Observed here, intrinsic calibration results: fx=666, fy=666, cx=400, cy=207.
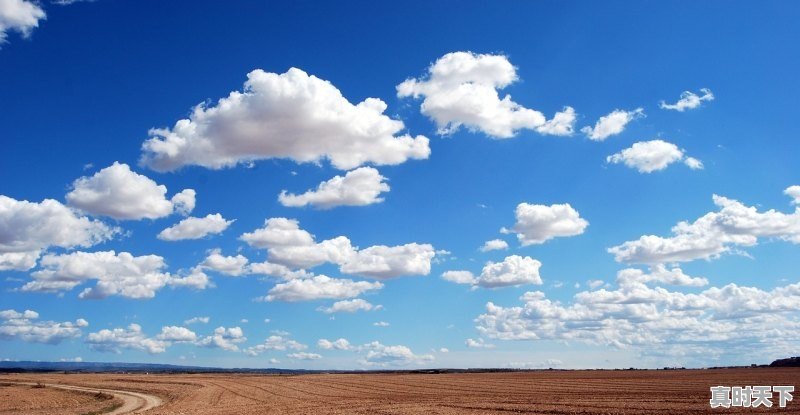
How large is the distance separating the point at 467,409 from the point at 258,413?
45.3 ft

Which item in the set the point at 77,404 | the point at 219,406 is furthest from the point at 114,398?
the point at 219,406

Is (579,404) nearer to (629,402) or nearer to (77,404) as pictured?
(629,402)

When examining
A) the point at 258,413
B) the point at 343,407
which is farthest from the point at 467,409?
the point at 258,413

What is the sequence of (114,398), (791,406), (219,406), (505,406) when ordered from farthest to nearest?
(114,398)
(219,406)
(505,406)
(791,406)

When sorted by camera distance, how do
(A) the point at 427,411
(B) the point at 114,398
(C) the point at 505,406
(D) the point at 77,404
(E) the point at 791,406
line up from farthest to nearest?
(B) the point at 114,398, (D) the point at 77,404, (C) the point at 505,406, (A) the point at 427,411, (E) the point at 791,406

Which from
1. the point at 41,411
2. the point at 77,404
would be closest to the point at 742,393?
the point at 41,411

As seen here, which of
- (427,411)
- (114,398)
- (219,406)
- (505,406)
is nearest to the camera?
(427,411)

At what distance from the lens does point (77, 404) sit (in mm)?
63031

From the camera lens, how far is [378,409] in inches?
1740

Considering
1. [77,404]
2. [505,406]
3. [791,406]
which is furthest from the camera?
[77,404]

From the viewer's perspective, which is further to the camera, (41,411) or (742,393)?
(41,411)

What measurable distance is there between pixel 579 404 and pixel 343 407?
52.9 ft

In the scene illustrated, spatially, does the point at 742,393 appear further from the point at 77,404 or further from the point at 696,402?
the point at 77,404

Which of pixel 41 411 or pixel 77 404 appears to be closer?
pixel 41 411
